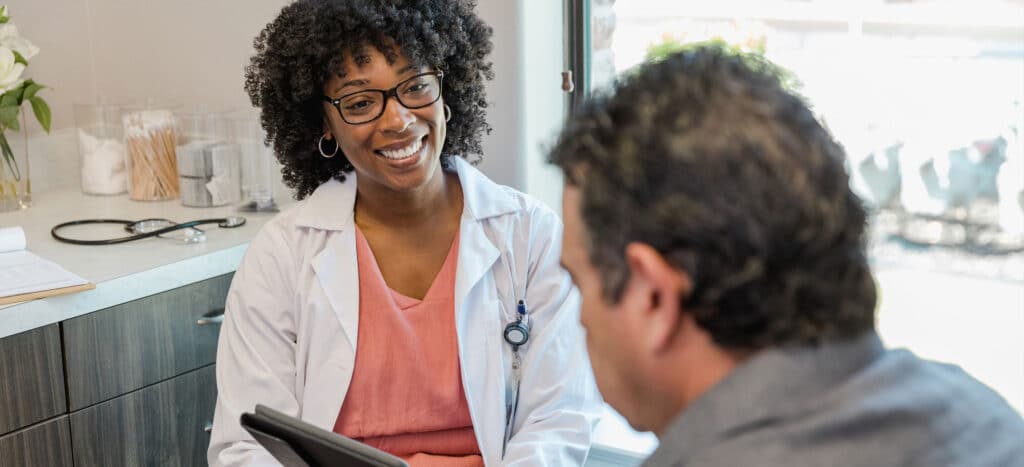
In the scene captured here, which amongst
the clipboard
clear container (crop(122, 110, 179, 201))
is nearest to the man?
the clipboard

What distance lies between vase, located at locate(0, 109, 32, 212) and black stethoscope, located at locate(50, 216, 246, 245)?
20 cm

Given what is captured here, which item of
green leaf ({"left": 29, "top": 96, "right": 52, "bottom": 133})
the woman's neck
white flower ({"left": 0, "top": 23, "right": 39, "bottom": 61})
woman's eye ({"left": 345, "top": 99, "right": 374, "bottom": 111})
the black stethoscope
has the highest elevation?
white flower ({"left": 0, "top": 23, "right": 39, "bottom": 61})

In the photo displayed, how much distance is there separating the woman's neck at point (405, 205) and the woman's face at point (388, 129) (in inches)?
1.6

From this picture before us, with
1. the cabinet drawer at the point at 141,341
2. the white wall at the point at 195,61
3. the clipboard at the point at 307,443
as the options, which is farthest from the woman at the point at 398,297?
the clipboard at the point at 307,443

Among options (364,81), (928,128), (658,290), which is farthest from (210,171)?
(658,290)

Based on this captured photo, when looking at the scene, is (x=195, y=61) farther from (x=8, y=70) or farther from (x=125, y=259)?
(x=125, y=259)

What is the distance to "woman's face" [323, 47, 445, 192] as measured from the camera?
175cm

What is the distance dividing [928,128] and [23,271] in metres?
1.72

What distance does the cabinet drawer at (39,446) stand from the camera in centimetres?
186

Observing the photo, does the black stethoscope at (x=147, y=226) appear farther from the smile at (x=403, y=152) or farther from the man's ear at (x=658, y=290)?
the man's ear at (x=658, y=290)

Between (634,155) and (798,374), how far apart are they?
19cm

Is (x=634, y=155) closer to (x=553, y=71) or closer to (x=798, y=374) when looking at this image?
(x=798, y=374)

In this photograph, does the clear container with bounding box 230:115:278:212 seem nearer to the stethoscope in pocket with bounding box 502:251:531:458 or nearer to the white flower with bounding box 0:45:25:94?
the white flower with bounding box 0:45:25:94

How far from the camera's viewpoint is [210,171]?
244cm
